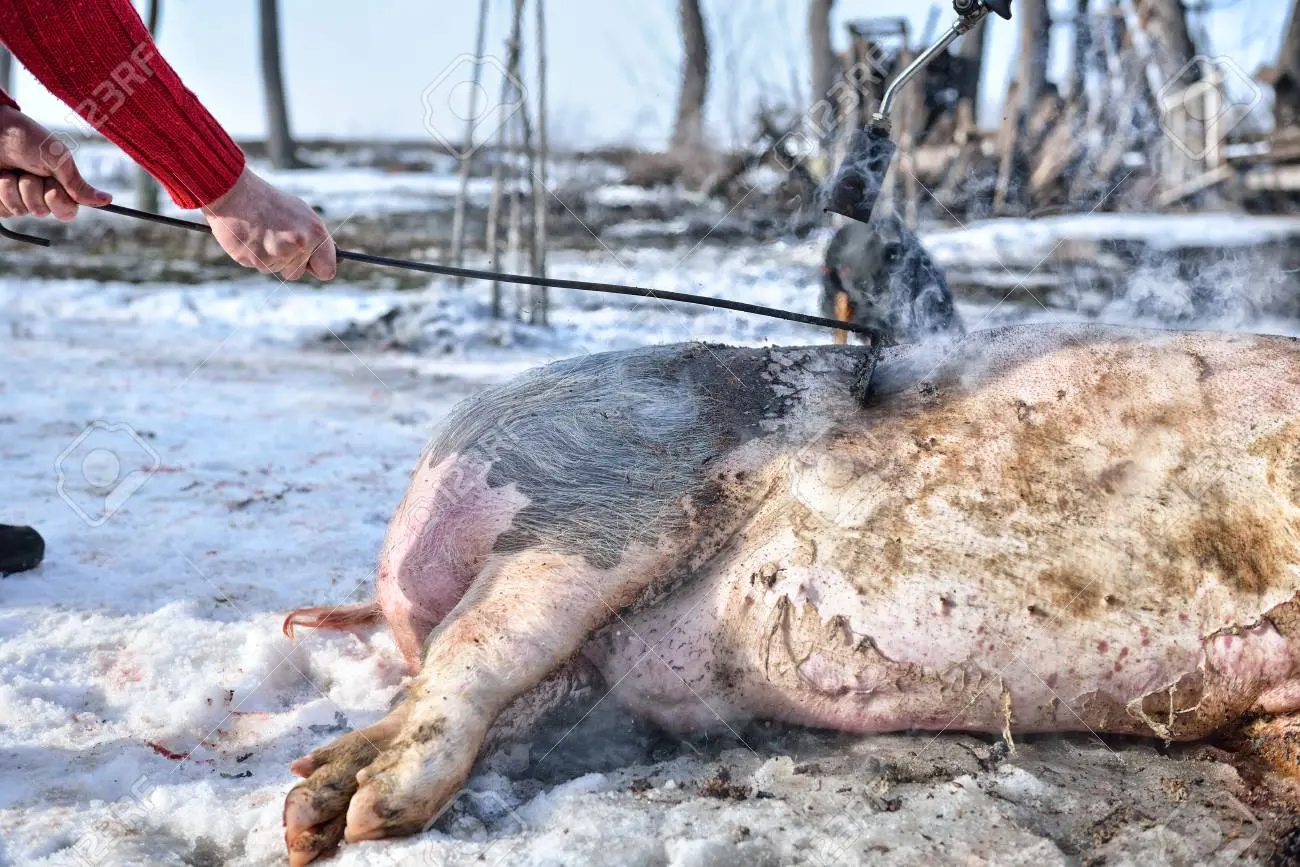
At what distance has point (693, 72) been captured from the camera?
12.4m

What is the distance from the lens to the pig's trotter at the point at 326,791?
5.82 feet

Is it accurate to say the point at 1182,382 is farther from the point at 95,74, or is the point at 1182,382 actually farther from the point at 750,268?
the point at 750,268

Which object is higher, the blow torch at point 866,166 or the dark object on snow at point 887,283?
the blow torch at point 866,166

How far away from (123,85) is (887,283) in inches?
94.9

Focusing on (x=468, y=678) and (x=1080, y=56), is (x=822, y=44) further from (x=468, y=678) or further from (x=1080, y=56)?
(x=468, y=678)

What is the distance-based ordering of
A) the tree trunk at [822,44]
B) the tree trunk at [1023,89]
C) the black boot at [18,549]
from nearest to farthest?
the black boot at [18,549] → the tree trunk at [1023,89] → the tree trunk at [822,44]

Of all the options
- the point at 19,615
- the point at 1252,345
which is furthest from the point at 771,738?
the point at 19,615

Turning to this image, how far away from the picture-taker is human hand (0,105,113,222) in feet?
6.23

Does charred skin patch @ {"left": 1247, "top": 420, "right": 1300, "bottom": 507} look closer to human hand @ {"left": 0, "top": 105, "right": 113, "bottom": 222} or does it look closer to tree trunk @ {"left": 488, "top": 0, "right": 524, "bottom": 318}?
human hand @ {"left": 0, "top": 105, "right": 113, "bottom": 222}

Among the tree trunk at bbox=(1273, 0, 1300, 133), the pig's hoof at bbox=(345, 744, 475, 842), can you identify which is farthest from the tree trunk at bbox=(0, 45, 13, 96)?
the tree trunk at bbox=(1273, 0, 1300, 133)

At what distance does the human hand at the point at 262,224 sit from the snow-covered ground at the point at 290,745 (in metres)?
0.99

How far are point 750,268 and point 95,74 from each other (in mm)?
7228

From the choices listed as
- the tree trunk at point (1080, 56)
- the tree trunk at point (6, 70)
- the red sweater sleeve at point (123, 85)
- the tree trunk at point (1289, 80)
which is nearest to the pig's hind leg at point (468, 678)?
the red sweater sleeve at point (123, 85)

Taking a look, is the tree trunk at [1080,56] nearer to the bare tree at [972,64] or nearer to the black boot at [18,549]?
the bare tree at [972,64]
